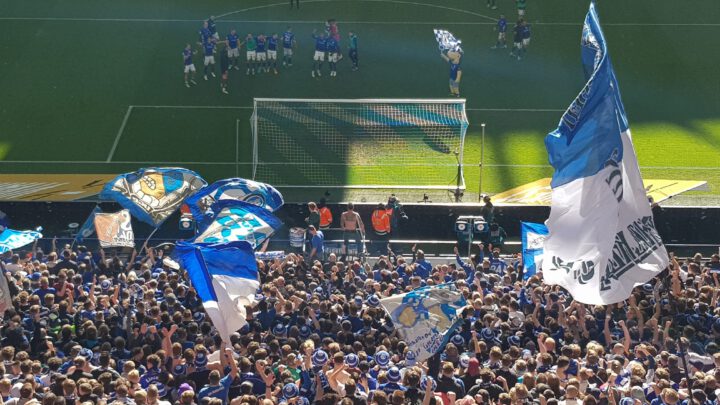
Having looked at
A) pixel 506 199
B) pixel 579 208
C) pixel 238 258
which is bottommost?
pixel 506 199

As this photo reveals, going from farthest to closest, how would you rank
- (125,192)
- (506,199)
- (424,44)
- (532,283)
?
(424,44)
(506,199)
(125,192)
(532,283)

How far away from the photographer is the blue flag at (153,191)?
20562mm

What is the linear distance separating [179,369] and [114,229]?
6838 mm

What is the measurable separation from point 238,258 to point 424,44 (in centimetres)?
2507

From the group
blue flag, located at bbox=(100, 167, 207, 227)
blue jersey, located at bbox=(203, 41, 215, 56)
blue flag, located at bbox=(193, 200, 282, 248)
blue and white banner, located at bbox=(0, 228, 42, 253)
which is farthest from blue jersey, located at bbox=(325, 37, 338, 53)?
blue flag, located at bbox=(193, 200, 282, 248)

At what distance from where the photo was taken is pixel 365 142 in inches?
1200

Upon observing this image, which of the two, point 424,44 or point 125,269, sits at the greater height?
point 424,44

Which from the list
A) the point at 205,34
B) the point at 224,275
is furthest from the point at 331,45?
the point at 224,275

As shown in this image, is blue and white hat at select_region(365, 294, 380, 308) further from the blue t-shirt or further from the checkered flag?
the checkered flag

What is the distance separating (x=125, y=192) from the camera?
67.8 feet

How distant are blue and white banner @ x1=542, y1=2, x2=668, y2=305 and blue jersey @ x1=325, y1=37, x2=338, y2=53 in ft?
75.1

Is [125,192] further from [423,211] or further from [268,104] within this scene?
[268,104]

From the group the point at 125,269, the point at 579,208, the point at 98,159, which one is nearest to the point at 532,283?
the point at 579,208

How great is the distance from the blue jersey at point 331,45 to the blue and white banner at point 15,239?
19.3m
